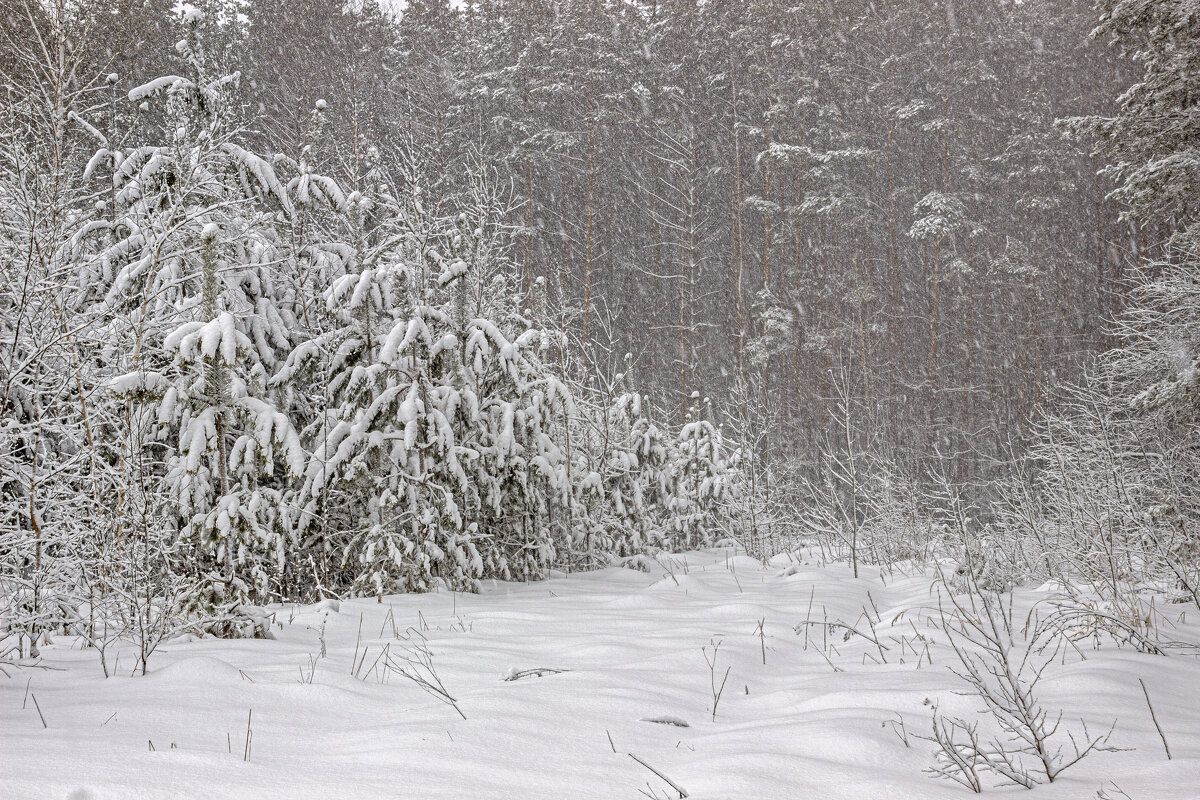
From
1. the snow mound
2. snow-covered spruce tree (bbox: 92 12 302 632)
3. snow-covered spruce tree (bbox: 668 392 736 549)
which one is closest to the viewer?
the snow mound

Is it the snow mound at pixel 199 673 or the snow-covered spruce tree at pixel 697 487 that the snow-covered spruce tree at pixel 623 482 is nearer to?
the snow-covered spruce tree at pixel 697 487

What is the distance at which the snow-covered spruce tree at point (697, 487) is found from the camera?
41.4 feet

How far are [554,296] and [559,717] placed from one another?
22.3 metres

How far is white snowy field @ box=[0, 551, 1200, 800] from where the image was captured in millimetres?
2102

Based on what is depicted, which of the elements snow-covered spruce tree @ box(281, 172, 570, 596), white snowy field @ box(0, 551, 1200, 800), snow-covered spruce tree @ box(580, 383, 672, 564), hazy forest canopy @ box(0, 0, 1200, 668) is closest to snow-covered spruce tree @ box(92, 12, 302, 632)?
hazy forest canopy @ box(0, 0, 1200, 668)

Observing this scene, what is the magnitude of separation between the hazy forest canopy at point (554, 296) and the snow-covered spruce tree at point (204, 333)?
0.16ft

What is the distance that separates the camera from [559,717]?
2.82 m

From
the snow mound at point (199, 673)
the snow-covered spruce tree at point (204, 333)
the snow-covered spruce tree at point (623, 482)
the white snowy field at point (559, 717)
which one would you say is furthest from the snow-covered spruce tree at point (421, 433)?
the snow mound at point (199, 673)

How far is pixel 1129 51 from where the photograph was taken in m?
13.9

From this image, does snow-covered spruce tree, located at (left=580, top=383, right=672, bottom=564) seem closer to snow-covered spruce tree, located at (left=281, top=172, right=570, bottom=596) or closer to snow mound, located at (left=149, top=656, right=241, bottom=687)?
snow-covered spruce tree, located at (left=281, top=172, right=570, bottom=596)

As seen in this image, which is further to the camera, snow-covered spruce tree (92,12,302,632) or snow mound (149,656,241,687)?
snow-covered spruce tree (92,12,302,632)

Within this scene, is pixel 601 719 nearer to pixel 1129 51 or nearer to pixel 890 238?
pixel 1129 51

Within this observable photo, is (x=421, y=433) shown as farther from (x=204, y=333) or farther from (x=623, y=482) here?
(x=623, y=482)

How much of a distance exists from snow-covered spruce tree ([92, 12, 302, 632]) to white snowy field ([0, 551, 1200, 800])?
1655 mm
